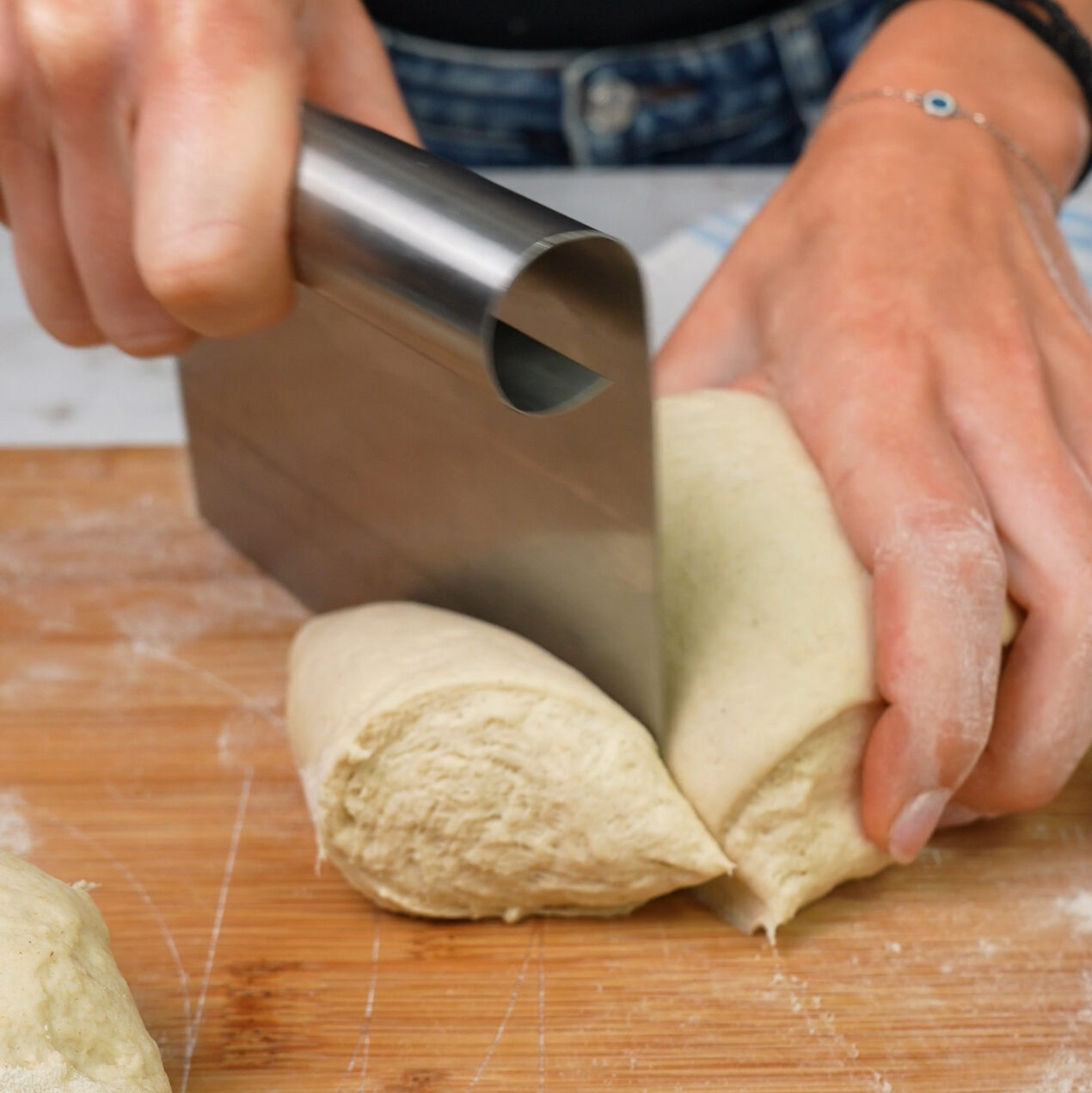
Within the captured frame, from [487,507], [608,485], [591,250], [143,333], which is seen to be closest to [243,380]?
[143,333]

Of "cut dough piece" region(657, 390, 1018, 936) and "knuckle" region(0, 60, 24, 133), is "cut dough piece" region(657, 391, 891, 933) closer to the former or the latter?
"cut dough piece" region(657, 390, 1018, 936)

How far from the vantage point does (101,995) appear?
0.86 metres

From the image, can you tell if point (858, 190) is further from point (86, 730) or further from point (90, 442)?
point (90, 442)

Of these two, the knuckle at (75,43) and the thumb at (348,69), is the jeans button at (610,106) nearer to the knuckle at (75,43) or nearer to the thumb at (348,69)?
the thumb at (348,69)

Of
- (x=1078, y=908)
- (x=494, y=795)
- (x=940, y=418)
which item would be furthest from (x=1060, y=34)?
(x=494, y=795)

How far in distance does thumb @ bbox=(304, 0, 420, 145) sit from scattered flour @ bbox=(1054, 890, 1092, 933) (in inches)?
33.5

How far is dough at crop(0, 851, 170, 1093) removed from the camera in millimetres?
797

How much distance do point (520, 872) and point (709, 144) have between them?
4.86 ft

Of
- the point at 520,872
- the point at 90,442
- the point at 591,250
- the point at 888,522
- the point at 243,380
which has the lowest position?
the point at 90,442

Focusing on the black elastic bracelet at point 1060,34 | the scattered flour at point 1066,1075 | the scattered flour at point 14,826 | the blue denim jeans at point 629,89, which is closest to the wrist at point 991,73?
the black elastic bracelet at point 1060,34

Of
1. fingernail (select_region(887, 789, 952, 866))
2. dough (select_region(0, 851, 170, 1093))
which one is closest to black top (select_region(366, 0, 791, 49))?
fingernail (select_region(887, 789, 952, 866))

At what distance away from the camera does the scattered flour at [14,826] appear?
1.19 meters

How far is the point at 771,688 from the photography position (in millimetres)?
1042

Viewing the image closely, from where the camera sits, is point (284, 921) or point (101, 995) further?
point (284, 921)
